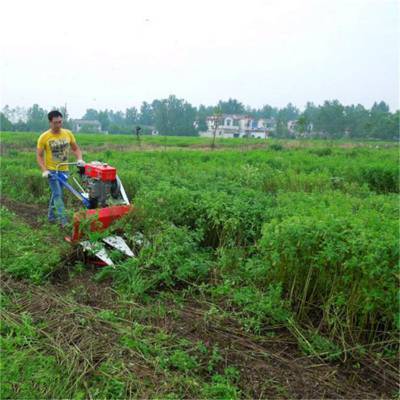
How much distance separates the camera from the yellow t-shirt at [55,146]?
6225 mm

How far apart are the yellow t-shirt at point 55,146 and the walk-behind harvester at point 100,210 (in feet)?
1.49

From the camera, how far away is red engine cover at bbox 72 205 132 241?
4.75m

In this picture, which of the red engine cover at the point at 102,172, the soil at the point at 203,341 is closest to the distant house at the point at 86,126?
the red engine cover at the point at 102,172

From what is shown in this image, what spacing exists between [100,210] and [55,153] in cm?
196

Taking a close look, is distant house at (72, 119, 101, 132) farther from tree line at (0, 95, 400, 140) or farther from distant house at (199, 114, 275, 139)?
distant house at (199, 114, 275, 139)

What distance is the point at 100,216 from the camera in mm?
4895

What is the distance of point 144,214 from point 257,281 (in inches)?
66.1

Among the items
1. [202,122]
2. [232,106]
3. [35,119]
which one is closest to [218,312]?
[35,119]

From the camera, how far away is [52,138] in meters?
6.25

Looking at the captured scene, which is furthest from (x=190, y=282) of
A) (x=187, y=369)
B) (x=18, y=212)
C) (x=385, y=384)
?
(x=18, y=212)

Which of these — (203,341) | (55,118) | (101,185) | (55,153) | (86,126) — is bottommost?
(203,341)

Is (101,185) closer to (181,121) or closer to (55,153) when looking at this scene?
(55,153)

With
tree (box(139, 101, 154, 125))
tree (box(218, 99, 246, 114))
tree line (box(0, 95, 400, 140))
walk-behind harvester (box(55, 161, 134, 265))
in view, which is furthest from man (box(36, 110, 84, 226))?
tree (box(218, 99, 246, 114))

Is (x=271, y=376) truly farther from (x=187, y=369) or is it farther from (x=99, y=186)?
(x=99, y=186)
